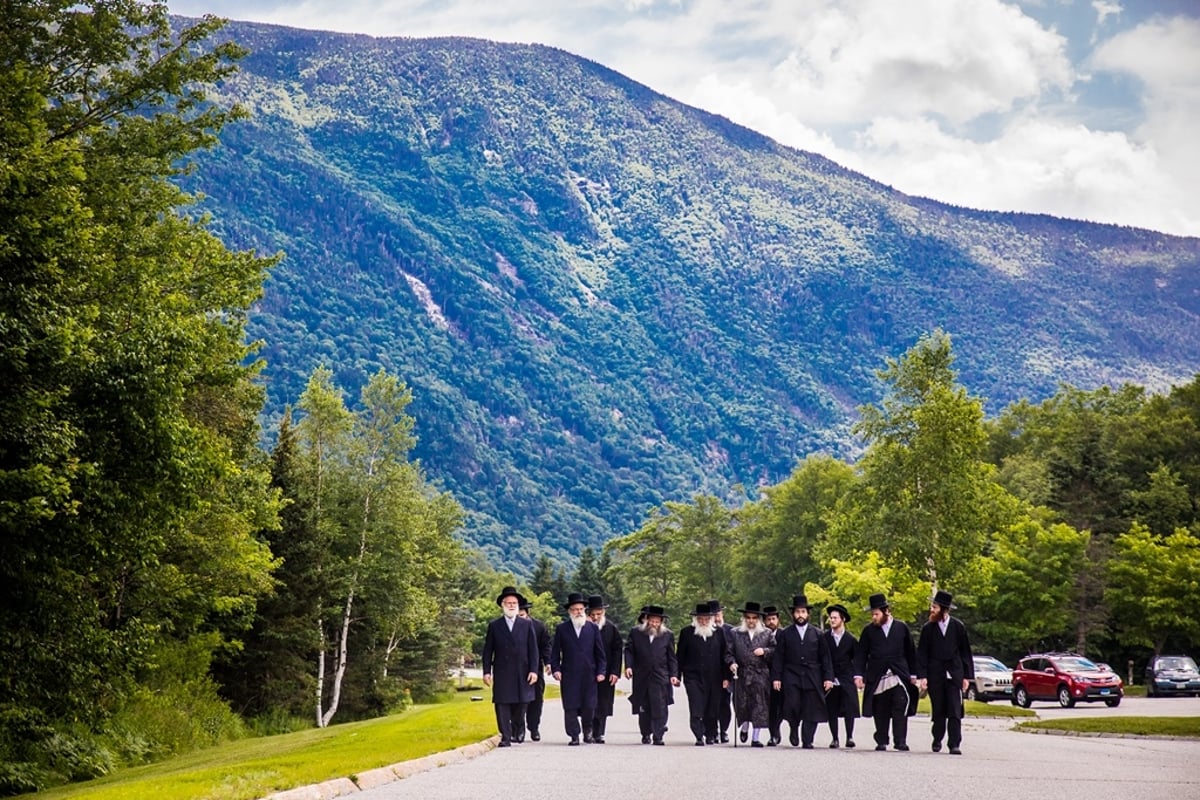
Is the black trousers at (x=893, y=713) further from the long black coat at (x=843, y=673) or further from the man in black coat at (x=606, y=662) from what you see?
the man in black coat at (x=606, y=662)

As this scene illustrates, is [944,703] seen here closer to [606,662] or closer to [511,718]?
[606,662]

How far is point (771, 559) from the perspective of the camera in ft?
310

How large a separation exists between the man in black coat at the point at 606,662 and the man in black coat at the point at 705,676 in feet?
3.74

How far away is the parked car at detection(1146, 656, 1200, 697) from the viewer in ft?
155

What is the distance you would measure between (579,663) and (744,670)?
2.70 m

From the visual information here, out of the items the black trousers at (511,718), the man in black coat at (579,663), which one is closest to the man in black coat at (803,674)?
the man in black coat at (579,663)

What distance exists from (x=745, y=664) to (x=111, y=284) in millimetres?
12572

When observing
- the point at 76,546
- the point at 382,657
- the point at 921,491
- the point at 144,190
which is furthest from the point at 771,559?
the point at 76,546

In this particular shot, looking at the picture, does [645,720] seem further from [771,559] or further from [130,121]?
[771,559]

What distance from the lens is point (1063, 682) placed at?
39188 mm

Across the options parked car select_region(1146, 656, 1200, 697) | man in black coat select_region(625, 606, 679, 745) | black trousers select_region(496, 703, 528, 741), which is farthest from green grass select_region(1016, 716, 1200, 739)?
parked car select_region(1146, 656, 1200, 697)

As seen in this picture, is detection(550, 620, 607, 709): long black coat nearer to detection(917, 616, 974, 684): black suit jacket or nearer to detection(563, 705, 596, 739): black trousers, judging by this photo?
detection(563, 705, 596, 739): black trousers

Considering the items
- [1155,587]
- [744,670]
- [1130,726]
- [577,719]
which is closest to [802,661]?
[744,670]

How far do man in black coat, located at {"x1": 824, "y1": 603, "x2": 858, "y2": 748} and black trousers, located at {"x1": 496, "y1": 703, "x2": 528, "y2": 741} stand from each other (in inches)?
193
